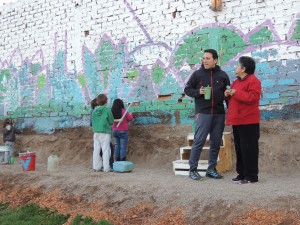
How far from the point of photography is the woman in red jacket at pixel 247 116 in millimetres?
4609

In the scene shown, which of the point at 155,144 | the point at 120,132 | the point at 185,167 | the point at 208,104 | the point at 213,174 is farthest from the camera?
the point at 155,144

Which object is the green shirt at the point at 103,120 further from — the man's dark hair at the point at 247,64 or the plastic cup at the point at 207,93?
the man's dark hair at the point at 247,64

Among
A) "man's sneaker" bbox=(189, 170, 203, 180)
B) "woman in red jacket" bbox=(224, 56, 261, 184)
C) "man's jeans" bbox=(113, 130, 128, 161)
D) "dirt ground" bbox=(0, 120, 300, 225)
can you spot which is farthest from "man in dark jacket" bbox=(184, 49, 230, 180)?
"man's jeans" bbox=(113, 130, 128, 161)

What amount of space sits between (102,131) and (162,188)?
7.06 feet

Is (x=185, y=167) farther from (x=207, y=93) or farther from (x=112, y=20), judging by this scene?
(x=112, y=20)

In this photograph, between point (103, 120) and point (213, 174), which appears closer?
point (213, 174)

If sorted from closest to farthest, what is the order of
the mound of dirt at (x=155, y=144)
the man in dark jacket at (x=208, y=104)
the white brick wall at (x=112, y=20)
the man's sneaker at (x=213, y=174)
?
the man in dark jacket at (x=208, y=104), the man's sneaker at (x=213, y=174), the mound of dirt at (x=155, y=144), the white brick wall at (x=112, y=20)

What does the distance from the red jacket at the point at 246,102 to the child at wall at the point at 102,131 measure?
251 centimetres

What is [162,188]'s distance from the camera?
15.6 ft

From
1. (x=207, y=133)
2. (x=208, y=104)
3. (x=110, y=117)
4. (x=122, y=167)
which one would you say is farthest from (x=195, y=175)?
(x=110, y=117)

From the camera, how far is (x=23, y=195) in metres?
5.76

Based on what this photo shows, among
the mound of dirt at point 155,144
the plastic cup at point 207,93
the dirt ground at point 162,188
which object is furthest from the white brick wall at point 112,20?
the plastic cup at point 207,93

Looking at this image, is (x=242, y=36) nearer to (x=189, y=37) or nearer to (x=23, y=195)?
(x=189, y=37)

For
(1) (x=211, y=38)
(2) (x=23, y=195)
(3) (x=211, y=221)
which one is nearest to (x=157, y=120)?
(1) (x=211, y=38)
